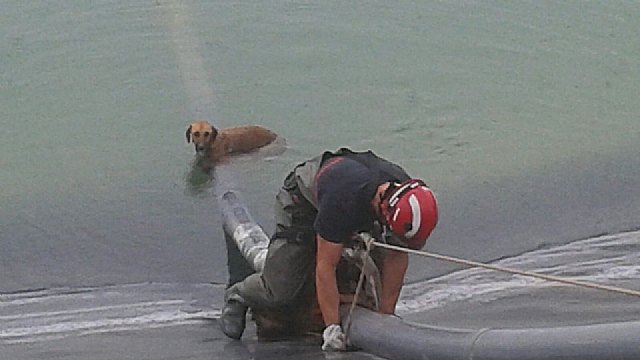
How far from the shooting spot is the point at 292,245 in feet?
19.0

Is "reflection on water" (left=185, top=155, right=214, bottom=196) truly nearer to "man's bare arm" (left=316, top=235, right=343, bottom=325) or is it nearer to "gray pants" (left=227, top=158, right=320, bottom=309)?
"gray pants" (left=227, top=158, right=320, bottom=309)

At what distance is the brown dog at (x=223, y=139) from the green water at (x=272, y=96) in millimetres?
172

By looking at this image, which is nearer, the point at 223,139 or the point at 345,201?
the point at 345,201

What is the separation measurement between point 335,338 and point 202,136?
14.1ft

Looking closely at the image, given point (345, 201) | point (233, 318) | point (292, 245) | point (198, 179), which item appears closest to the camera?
point (345, 201)

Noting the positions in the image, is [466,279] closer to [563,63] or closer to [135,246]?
[135,246]

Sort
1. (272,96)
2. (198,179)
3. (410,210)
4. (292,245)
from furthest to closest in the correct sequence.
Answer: (272,96) < (198,179) < (292,245) < (410,210)

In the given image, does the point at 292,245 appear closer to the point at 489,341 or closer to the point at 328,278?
the point at 328,278

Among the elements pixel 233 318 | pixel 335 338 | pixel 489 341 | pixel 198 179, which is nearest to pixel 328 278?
pixel 335 338

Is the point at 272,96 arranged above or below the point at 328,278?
below

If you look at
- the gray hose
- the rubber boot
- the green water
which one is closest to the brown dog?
the green water

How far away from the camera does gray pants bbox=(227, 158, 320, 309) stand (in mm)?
5703

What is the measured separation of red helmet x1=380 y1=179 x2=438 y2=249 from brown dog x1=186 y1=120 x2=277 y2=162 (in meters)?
4.70

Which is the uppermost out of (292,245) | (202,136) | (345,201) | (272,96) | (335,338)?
(345,201)
